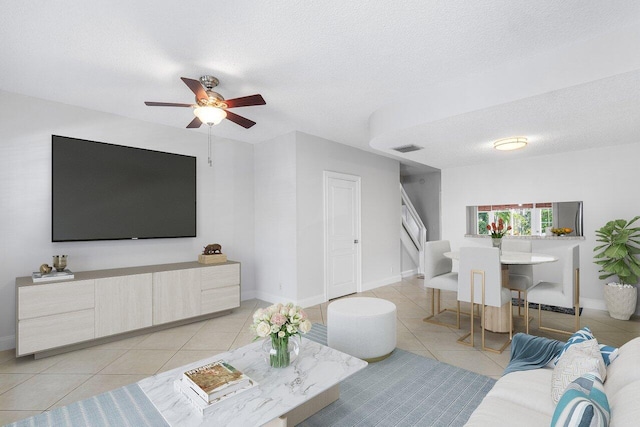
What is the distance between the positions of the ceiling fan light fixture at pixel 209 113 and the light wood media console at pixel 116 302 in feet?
6.21

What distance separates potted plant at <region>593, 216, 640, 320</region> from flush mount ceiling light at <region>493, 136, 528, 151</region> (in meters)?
1.63

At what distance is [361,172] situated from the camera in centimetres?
555

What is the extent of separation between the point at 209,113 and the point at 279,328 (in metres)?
1.99

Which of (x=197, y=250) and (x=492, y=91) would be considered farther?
(x=197, y=250)

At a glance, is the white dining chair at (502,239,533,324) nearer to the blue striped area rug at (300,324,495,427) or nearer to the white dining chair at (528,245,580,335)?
the white dining chair at (528,245,580,335)

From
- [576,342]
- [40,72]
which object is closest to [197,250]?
[40,72]

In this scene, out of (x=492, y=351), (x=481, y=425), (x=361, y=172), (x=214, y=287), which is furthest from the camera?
(x=361, y=172)

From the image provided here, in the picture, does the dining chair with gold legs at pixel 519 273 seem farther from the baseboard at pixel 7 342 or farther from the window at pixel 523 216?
the baseboard at pixel 7 342

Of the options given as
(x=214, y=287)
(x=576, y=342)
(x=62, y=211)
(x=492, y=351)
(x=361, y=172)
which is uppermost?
(x=361, y=172)

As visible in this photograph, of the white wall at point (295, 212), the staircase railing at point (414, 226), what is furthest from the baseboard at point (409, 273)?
the white wall at point (295, 212)

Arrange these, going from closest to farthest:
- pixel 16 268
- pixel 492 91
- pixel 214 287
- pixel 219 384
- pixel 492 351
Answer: pixel 219 384, pixel 492 91, pixel 492 351, pixel 16 268, pixel 214 287

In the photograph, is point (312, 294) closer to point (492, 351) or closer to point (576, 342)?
point (492, 351)

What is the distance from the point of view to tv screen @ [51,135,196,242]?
3415mm

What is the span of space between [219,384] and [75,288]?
7.70 ft
